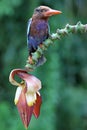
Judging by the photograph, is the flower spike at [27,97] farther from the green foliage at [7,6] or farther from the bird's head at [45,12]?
the green foliage at [7,6]

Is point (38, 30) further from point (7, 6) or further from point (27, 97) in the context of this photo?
point (7, 6)

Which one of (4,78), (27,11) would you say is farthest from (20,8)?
(4,78)

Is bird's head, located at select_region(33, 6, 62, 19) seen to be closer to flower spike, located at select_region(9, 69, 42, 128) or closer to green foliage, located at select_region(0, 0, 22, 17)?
flower spike, located at select_region(9, 69, 42, 128)

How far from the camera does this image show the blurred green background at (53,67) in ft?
11.5

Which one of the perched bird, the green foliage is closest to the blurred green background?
the green foliage

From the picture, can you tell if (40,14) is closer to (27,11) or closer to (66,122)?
(27,11)

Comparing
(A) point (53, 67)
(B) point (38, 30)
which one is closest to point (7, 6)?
(A) point (53, 67)

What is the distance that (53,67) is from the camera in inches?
136

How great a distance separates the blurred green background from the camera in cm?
351

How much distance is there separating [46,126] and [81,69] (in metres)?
0.73

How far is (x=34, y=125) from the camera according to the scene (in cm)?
352

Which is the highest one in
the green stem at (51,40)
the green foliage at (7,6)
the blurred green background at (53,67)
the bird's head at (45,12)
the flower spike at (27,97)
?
the bird's head at (45,12)

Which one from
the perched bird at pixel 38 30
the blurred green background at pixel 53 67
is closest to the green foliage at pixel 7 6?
the blurred green background at pixel 53 67

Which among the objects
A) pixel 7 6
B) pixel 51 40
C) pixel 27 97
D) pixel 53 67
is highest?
pixel 51 40
